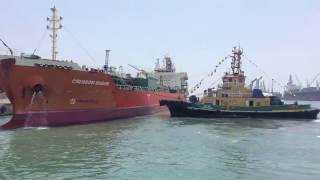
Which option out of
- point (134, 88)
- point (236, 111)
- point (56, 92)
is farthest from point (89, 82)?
point (236, 111)

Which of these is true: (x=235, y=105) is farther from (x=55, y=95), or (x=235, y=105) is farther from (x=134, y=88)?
(x=55, y=95)

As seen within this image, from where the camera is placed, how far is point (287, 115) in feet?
139

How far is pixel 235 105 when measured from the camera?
1693 inches

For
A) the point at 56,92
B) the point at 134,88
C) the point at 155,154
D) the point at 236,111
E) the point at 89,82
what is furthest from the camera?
the point at 134,88

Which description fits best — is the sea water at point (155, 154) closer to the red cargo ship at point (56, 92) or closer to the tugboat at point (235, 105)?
the red cargo ship at point (56, 92)

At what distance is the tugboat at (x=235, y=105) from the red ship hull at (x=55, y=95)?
7.74 metres

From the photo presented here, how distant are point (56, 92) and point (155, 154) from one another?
13031mm

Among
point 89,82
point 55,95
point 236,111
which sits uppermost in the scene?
point 89,82

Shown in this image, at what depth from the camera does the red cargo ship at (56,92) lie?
1112 inches

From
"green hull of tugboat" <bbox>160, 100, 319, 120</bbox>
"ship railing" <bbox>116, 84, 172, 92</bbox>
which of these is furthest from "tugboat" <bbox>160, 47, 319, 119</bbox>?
"ship railing" <bbox>116, 84, 172, 92</bbox>

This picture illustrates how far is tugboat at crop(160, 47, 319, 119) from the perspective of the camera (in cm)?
4162

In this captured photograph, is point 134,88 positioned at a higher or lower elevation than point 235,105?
higher

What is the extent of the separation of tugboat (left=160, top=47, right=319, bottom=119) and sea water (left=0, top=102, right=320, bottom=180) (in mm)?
12677

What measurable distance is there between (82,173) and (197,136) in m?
11.8
